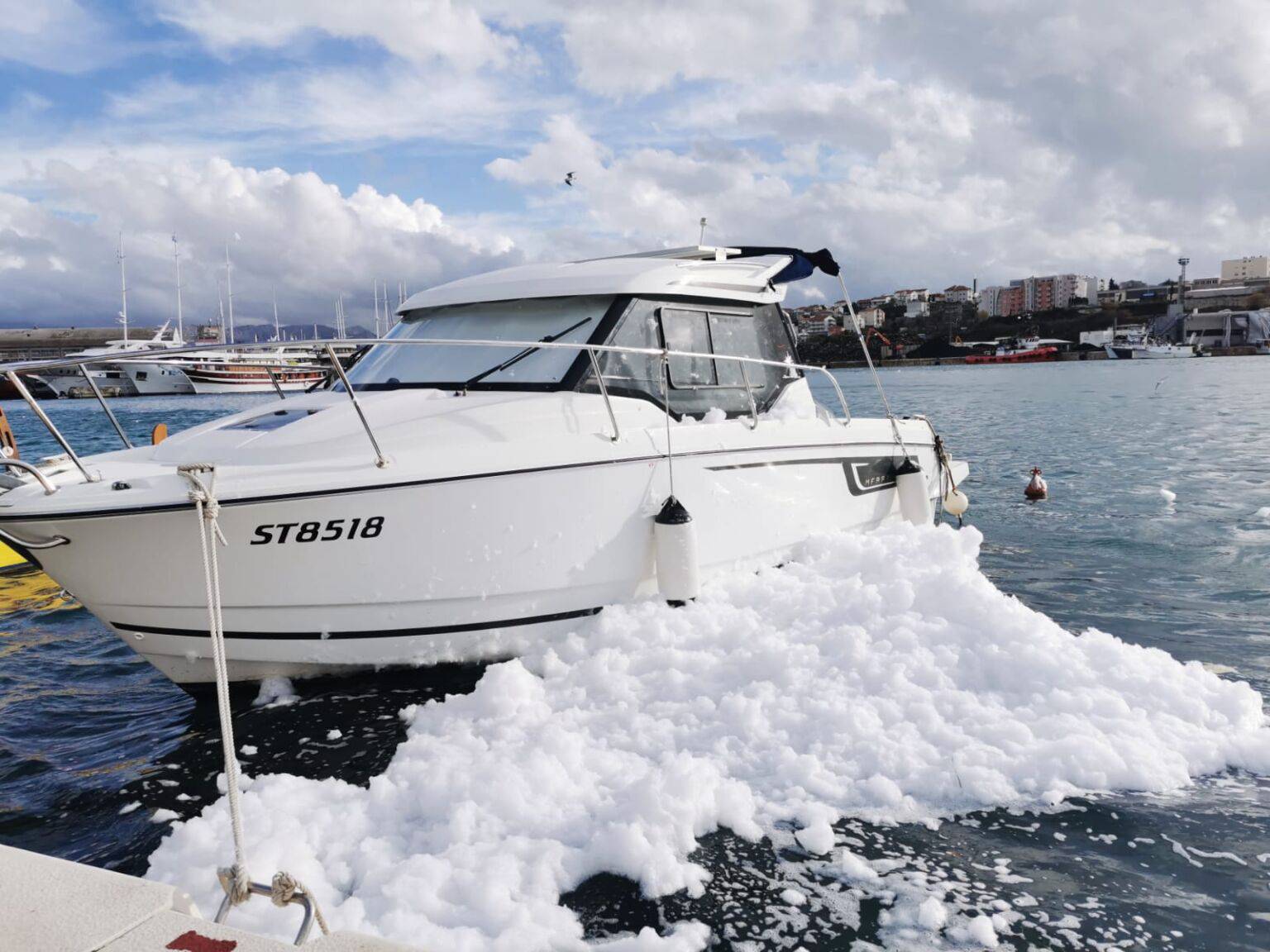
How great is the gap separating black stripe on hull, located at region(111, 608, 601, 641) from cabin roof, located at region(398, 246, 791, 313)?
212 cm

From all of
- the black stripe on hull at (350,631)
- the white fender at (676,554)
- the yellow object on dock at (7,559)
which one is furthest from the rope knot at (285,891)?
the yellow object on dock at (7,559)

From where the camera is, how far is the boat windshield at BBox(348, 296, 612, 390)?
5.55 metres

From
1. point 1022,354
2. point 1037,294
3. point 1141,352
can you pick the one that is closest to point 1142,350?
point 1141,352

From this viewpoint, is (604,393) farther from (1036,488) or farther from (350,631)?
(1036,488)

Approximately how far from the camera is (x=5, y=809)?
4.07 m

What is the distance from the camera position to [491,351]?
5695 millimetres

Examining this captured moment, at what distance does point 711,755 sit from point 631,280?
3.13 meters

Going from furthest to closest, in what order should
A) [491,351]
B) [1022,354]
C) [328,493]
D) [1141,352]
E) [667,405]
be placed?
[1141,352] < [1022,354] < [491,351] < [667,405] < [328,493]

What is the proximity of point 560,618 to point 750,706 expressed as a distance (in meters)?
1.38

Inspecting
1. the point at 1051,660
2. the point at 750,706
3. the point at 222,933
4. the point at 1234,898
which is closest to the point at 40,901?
the point at 222,933

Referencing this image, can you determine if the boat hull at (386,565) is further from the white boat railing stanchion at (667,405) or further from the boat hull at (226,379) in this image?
the boat hull at (226,379)

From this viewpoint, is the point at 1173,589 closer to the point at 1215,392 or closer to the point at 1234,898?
the point at 1234,898

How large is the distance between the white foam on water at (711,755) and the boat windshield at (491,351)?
164cm

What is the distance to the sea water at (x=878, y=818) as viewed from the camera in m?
2.96
